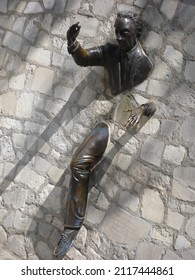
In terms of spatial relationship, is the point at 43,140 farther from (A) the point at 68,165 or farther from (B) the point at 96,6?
(B) the point at 96,6

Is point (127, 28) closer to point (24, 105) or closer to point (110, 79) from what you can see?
point (110, 79)

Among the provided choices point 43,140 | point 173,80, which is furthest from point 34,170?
point 173,80

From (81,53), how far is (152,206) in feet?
2.96

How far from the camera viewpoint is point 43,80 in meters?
3.08

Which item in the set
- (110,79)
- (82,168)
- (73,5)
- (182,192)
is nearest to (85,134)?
(82,168)

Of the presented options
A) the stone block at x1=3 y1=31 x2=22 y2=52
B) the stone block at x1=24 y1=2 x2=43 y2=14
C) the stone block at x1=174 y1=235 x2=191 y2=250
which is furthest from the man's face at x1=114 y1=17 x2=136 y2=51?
the stone block at x1=174 y1=235 x2=191 y2=250

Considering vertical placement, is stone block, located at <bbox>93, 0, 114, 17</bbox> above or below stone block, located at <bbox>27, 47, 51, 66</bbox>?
above

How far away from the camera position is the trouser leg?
2764 millimetres

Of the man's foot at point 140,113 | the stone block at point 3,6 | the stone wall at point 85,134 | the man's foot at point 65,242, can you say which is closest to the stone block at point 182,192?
the stone wall at point 85,134

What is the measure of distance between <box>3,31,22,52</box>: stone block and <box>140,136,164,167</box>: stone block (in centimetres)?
109

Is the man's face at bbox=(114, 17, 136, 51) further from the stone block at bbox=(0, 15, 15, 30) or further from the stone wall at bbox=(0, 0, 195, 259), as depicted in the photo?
the stone block at bbox=(0, 15, 15, 30)

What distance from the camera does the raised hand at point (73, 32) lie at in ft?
8.47

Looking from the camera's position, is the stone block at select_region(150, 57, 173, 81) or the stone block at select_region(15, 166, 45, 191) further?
the stone block at select_region(15, 166, 45, 191)

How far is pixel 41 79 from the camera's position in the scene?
10.2ft
